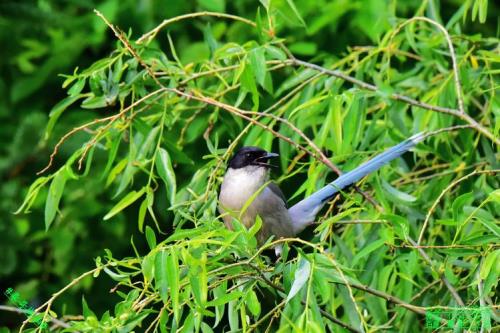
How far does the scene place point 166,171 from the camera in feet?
11.1

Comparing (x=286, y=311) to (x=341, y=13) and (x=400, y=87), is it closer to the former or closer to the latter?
(x=400, y=87)

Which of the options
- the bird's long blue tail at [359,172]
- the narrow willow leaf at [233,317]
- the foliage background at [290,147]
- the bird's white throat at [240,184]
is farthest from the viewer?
the bird's white throat at [240,184]

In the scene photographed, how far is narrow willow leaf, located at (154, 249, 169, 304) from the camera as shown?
8.39 feet

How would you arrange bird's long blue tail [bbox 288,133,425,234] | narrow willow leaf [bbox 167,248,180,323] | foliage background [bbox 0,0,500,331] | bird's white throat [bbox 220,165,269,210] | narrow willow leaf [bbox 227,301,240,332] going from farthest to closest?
bird's white throat [bbox 220,165,269,210] → bird's long blue tail [bbox 288,133,425,234] → foliage background [bbox 0,0,500,331] → narrow willow leaf [bbox 227,301,240,332] → narrow willow leaf [bbox 167,248,180,323]

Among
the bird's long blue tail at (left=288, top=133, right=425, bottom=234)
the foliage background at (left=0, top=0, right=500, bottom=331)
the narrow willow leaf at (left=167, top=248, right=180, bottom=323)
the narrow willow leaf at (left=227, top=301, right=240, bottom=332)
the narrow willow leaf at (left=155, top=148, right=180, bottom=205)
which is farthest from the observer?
the bird's long blue tail at (left=288, top=133, right=425, bottom=234)

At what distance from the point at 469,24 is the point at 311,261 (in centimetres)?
438

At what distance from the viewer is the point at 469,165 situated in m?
3.82

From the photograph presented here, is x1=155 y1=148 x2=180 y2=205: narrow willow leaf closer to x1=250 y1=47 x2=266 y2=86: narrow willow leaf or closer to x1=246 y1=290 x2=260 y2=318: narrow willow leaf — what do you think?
x1=250 y1=47 x2=266 y2=86: narrow willow leaf

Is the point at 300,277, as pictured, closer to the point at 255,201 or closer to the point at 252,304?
the point at 252,304

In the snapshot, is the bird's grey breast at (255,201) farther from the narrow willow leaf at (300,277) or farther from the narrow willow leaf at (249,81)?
the narrow willow leaf at (300,277)

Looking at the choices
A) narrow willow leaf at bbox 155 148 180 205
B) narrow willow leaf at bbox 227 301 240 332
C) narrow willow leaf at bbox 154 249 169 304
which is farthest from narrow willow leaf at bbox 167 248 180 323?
narrow willow leaf at bbox 155 148 180 205

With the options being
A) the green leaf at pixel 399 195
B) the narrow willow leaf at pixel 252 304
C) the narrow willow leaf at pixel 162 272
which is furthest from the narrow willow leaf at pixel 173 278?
the green leaf at pixel 399 195

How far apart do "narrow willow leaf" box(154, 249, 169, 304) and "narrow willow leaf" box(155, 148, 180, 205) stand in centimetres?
79

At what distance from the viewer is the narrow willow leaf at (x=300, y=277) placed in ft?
8.37
